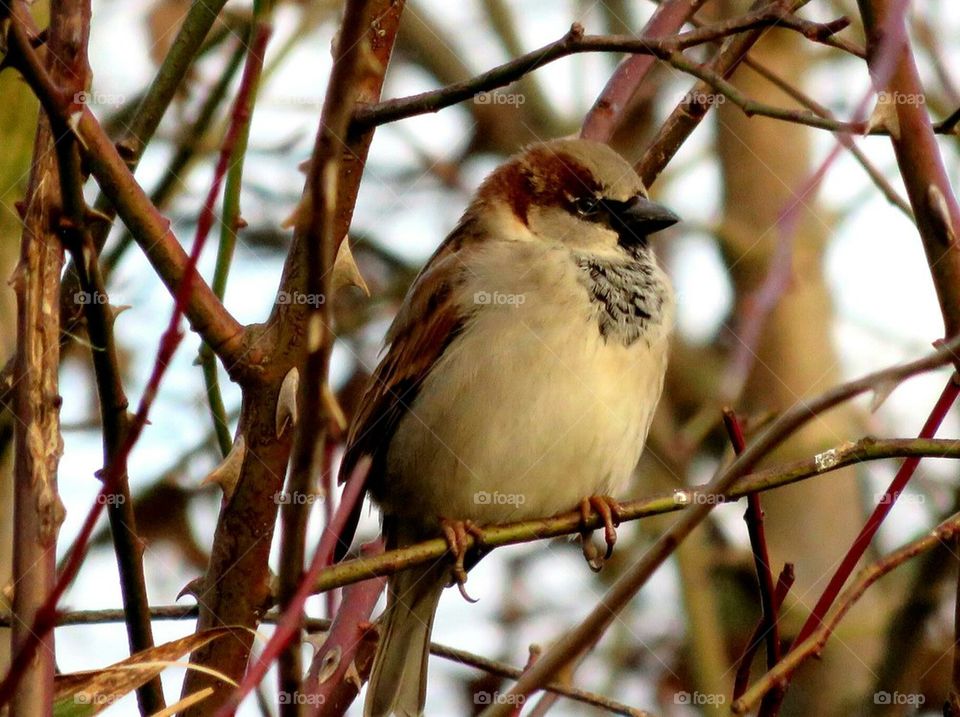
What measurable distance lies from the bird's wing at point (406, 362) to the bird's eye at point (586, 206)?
1.10 ft

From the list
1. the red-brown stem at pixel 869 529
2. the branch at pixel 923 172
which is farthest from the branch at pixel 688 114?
the red-brown stem at pixel 869 529

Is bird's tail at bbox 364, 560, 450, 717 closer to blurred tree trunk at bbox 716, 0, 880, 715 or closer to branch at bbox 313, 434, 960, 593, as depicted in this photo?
branch at bbox 313, 434, 960, 593

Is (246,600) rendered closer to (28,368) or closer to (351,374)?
(28,368)

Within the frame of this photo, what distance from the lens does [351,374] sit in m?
5.07

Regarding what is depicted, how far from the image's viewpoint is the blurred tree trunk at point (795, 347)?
510 cm

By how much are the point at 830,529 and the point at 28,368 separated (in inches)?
175

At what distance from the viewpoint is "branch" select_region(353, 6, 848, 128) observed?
1745 mm

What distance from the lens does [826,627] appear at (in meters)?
1.69
